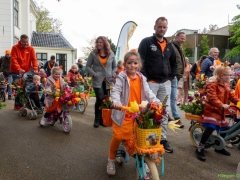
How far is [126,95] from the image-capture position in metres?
3.39

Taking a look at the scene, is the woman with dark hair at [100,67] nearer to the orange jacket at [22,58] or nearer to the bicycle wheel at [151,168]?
the orange jacket at [22,58]

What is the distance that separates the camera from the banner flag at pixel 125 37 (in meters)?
15.9

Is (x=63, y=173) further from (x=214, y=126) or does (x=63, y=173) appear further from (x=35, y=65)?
(x=35, y=65)

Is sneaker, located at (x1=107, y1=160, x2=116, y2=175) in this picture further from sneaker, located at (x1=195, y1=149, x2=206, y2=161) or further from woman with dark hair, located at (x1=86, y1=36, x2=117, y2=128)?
woman with dark hair, located at (x1=86, y1=36, x2=117, y2=128)

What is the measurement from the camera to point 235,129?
4238 millimetres

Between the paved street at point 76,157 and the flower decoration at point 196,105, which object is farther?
the flower decoration at point 196,105

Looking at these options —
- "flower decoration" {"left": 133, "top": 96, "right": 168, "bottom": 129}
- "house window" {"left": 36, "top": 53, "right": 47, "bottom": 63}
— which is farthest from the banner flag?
"house window" {"left": 36, "top": 53, "right": 47, "bottom": 63}

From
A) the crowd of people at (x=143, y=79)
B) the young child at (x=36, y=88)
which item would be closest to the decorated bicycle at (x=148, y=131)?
the crowd of people at (x=143, y=79)

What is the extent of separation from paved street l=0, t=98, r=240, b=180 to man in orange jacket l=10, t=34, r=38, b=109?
78.0 inches

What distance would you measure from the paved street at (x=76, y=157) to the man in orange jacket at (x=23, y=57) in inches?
78.0

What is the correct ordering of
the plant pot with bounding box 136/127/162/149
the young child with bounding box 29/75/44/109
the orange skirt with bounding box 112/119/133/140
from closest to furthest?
the plant pot with bounding box 136/127/162/149 < the orange skirt with bounding box 112/119/133/140 < the young child with bounding box 29/75/44/109

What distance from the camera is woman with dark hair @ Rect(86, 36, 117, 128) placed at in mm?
6027

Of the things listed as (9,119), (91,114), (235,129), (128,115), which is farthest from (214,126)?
(9,119)

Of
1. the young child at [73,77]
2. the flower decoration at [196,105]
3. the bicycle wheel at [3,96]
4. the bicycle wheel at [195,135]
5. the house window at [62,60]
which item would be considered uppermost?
the house window at [62,60]
